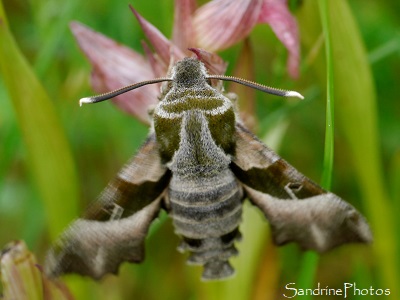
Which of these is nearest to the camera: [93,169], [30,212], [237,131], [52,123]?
[237,131]

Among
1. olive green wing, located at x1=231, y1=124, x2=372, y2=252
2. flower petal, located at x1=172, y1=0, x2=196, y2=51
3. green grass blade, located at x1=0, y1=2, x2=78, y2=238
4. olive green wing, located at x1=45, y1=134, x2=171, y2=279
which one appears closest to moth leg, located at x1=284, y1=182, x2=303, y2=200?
olive green wing, located at x1=231, y1=124, x2=372, y2=252

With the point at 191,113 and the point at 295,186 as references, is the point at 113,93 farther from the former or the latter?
the point at 295,186

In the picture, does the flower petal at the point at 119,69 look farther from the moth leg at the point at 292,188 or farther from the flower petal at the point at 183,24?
the moth leg at the point at 292,188

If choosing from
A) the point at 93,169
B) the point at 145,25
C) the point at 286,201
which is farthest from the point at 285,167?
the point at 93,169

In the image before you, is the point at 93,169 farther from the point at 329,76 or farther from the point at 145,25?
the point at 329,76

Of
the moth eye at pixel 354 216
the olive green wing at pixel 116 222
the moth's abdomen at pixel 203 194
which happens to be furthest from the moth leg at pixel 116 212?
the moth eye at pixel 354 216

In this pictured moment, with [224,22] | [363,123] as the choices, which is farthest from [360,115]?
[224,22]
